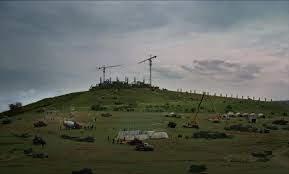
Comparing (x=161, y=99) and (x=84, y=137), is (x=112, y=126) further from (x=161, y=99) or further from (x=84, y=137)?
(x=161, y=99)

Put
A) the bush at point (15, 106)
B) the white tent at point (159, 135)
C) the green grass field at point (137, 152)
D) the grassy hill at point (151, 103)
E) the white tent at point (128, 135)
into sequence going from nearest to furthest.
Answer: the green grass field at point (137, 152) < the white tent at point (128, 135) < the white tent at point (159, 135) < the grassy hill at point (151, 103) < the bush at point (15, 106)

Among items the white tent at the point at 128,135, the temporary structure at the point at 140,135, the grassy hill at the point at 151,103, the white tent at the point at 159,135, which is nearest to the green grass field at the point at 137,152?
the white tent at the point at 159,135

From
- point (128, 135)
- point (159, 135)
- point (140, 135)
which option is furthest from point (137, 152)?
point (159, 135)

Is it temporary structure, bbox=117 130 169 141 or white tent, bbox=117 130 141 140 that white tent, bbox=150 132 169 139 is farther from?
white tent, bbox=117 130 141 140

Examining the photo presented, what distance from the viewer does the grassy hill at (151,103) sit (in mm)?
105375

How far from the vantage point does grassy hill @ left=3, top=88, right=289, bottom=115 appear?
10538cm

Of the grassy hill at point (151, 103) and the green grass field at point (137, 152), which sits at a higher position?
the grassy hill at point (151, 103)

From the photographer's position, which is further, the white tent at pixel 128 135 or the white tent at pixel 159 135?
the white tent at pixel 159 135

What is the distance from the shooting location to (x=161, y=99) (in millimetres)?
131500

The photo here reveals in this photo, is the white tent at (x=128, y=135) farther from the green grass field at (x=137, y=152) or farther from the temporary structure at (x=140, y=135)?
the green grass field at (x=137, y=152)

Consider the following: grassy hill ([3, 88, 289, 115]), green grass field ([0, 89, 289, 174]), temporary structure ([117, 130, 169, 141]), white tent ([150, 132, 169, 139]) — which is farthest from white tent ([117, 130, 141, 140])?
grassy hill ([3, 88, 289, 115])

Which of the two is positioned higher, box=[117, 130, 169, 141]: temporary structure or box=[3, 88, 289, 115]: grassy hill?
box=[3, 88, 289, 115]: grassy hill

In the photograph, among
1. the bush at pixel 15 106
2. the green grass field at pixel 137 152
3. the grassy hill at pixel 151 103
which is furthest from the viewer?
the bush at pixel 15 106

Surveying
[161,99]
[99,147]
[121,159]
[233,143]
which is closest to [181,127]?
[233,143]
